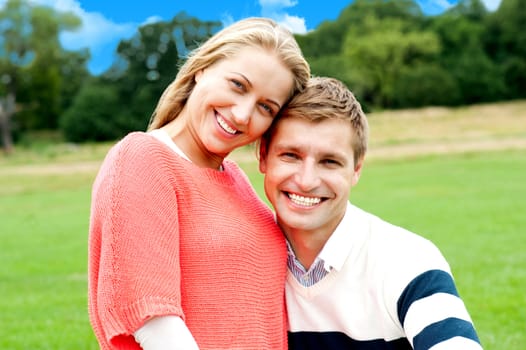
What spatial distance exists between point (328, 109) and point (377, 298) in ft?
2.16

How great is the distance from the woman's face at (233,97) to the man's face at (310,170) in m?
0.15

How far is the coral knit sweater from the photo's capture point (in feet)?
6.77

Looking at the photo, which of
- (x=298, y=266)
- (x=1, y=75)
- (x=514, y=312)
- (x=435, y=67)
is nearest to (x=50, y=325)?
(x=514, y=312)

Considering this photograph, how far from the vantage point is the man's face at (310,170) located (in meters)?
2.57

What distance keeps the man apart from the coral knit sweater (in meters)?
0.10

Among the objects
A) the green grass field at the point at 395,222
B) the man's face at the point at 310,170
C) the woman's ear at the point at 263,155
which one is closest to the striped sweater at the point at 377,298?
the man's face at the point at 310,170

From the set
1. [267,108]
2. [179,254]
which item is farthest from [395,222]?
[179,254]

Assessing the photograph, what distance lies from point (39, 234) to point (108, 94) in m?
5.75

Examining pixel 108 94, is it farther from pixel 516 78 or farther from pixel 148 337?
pixel 516 78

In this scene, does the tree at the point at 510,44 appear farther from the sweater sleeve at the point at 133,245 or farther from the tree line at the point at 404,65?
the sweater sleeve at the point at 133,245

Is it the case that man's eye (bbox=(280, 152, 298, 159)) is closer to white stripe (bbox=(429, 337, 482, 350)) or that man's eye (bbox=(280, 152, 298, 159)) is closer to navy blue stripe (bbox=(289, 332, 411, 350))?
navy blue stripe (bbox=(289, 332, 411, 350))

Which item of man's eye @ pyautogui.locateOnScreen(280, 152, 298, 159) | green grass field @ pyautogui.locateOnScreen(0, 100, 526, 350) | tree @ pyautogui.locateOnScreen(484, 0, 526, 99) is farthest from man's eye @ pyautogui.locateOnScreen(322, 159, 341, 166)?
tree @ pyautogui.locateOnScreen(484, 0, 526, 99)

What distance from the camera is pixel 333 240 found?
8.55ft

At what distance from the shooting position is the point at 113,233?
81.5 inches
